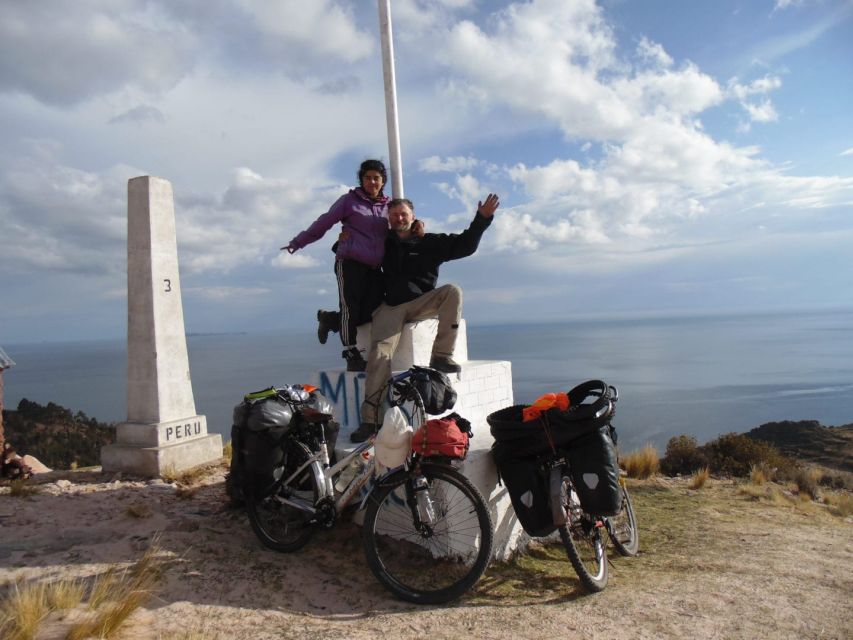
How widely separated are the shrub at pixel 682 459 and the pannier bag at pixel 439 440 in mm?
7789

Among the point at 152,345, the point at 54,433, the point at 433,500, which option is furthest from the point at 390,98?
the point at 54,433

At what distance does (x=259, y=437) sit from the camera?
14.4 feet

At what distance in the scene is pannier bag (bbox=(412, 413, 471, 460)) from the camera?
3.69m

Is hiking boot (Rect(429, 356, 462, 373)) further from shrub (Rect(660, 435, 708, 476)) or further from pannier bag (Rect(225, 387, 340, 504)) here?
shrub (Rect(660, 435, 708, 476))

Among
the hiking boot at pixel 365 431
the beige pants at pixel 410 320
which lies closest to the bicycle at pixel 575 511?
the hiking boot at pixel 365 431

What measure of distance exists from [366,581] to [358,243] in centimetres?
293

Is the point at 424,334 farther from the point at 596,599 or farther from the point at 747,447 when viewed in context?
the point at 747,447

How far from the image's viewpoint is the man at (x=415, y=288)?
547 centimetres

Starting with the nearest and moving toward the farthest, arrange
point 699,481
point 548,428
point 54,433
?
point 548,428 < point 699,481 < point 54,433

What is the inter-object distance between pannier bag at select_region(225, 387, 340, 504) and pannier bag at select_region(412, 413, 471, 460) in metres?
1.08

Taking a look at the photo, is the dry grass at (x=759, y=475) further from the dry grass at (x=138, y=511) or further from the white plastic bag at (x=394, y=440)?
the dry grass at (x=138, y=511)

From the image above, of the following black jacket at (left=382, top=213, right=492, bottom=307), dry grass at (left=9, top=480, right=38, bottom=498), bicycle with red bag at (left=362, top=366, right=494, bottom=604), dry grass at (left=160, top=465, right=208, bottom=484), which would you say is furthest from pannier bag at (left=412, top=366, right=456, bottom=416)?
dry grass at (left=9, top=480, right=38, bottom=498)

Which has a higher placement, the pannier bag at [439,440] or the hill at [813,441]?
the pannier bag at [439,440]

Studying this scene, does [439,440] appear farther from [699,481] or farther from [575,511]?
[699,481]
